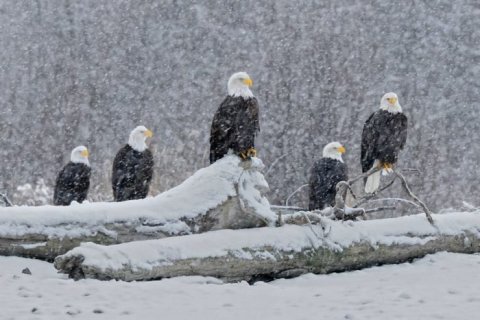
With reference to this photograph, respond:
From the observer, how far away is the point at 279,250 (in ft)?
18.2

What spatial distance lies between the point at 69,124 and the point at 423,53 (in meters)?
10.1

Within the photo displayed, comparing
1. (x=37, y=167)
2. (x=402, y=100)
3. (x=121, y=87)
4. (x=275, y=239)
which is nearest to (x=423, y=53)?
(x=402, y=100)

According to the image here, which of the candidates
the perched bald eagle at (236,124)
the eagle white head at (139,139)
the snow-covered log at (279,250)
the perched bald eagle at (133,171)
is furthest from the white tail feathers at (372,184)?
the snow-covered log at (279,250)

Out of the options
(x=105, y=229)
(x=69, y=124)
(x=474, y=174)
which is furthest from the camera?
(x=69, y=124)

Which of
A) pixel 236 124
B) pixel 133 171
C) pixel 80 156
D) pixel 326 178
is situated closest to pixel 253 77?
pixel 80 156

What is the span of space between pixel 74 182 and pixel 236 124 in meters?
3.08

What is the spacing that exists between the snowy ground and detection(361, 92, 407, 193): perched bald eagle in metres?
3.78

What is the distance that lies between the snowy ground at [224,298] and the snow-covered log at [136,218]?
146 millimetres

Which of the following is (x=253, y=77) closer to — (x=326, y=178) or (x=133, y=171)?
(x=326, y=178)

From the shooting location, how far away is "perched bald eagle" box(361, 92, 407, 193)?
9203 millimetres

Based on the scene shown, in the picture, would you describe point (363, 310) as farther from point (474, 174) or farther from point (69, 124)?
point (69, 124)

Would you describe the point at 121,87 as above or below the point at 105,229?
above

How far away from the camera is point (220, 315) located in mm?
4426

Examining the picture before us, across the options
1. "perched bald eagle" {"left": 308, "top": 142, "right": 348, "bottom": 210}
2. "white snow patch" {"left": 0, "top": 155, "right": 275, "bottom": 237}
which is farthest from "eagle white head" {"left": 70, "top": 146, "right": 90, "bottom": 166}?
"white snow patch" {"left": 0, "top": 155, "right": 275, "bottom": 237}
